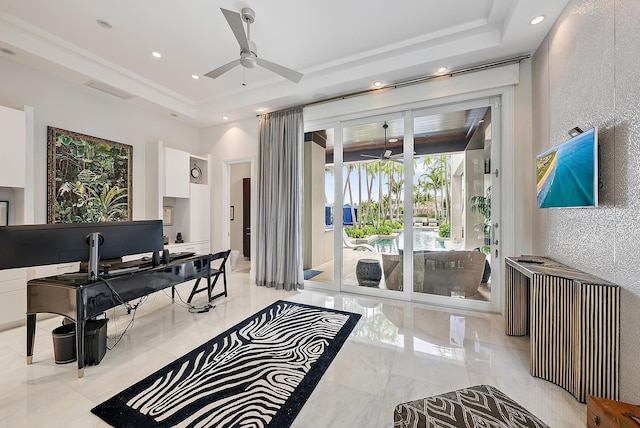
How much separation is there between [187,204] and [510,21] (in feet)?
17.3

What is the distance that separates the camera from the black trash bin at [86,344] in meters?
2.17

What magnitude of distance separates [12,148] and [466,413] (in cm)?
472

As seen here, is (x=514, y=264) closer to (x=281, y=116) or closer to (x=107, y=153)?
(x=281, y=116)

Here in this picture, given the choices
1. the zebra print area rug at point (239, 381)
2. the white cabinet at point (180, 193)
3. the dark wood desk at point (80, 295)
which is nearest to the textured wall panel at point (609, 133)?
the zebra print area rug at point (239, 381)

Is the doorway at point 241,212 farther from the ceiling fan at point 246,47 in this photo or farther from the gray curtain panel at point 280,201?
the ceiling fan at point 246,47

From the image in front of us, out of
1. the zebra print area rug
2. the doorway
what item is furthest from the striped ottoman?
the doorway

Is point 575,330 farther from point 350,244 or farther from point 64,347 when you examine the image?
point 64,347

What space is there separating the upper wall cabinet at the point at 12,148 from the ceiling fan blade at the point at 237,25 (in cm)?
275

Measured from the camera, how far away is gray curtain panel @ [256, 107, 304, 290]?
A: 167 inches

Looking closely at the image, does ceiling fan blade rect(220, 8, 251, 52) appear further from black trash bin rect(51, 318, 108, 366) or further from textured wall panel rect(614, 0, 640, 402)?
black trash bin rect(51, 318, 108, 366)

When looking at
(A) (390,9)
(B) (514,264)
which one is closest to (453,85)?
(A) (390,9)

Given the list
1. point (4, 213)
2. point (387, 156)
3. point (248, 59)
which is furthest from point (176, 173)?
point (387, 156)

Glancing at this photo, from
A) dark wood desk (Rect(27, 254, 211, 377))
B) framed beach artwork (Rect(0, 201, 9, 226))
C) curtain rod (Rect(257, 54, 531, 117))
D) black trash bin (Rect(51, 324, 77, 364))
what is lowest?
black trash bin (Rect(51, 324, 77, 364))

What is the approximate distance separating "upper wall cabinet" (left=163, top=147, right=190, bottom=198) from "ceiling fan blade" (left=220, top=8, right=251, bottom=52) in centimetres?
286
